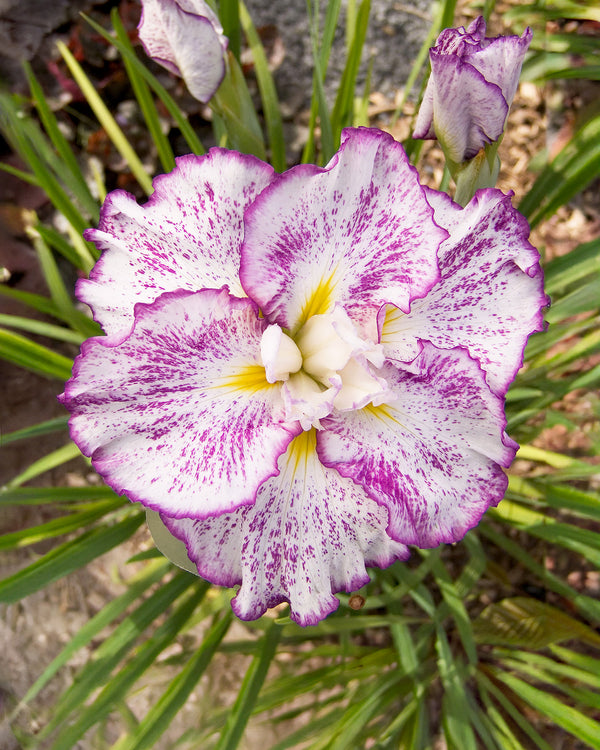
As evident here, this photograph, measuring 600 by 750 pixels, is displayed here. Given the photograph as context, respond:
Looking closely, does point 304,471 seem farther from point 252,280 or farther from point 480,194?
point 480,194

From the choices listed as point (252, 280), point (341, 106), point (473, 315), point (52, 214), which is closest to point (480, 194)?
point (473, 315)

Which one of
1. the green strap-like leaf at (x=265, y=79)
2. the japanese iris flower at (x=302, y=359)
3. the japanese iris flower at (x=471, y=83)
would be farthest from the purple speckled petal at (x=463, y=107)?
the green strap-like leaf at (x=265, y=79)

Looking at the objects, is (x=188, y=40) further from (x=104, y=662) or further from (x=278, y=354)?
(x=104, y=662)

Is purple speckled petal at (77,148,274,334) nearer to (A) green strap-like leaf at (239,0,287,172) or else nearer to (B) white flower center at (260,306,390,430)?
(B) white flower center at (260,306,390,430)

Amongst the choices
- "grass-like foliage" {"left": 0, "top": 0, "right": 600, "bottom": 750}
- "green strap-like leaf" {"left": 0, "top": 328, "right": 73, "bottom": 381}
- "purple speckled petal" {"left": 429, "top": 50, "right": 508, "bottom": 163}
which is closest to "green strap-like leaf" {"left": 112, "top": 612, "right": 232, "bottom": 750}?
"grass-like foliage" {"left": 0, "top": 0, "right": 600, "bottom": 750}

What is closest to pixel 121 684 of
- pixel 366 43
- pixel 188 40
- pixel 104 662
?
pixel 104 662
